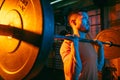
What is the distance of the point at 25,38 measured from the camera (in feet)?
4.22

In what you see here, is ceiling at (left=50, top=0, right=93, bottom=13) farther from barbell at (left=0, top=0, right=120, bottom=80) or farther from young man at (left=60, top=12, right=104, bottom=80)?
barbell at (left=0, top=0, right=120, bottom=80)

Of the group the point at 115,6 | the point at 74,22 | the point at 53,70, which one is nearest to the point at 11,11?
the point at 74,22

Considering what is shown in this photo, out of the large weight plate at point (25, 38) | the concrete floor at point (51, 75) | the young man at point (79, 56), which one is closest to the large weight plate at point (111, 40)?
the young man at point (79, 56)

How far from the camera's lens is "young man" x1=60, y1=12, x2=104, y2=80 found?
2.16 meters

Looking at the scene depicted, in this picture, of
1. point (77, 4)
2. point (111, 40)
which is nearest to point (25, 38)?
point (111, 40)

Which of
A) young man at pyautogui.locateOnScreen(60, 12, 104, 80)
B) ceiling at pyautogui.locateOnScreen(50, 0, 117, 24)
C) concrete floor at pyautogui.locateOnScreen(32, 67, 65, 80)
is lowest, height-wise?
concrete floor at pyautogui.locateOnScreen(32, 67, 65, 80)

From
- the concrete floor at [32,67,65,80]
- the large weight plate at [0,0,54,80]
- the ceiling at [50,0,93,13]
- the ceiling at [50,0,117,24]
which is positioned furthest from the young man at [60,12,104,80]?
the concrete floor at [32,67,65,80]

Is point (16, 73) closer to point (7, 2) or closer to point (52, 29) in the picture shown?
point (52, 29)

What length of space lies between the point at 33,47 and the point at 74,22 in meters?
1.28

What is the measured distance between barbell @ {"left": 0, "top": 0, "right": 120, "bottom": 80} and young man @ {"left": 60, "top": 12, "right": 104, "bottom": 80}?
0.79 meters

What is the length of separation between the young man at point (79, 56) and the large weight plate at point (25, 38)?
2.59 feet

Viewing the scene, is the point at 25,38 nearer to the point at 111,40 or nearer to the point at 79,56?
the point at 79,56

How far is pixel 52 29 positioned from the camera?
1.18 metres

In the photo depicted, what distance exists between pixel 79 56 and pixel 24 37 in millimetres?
1038
